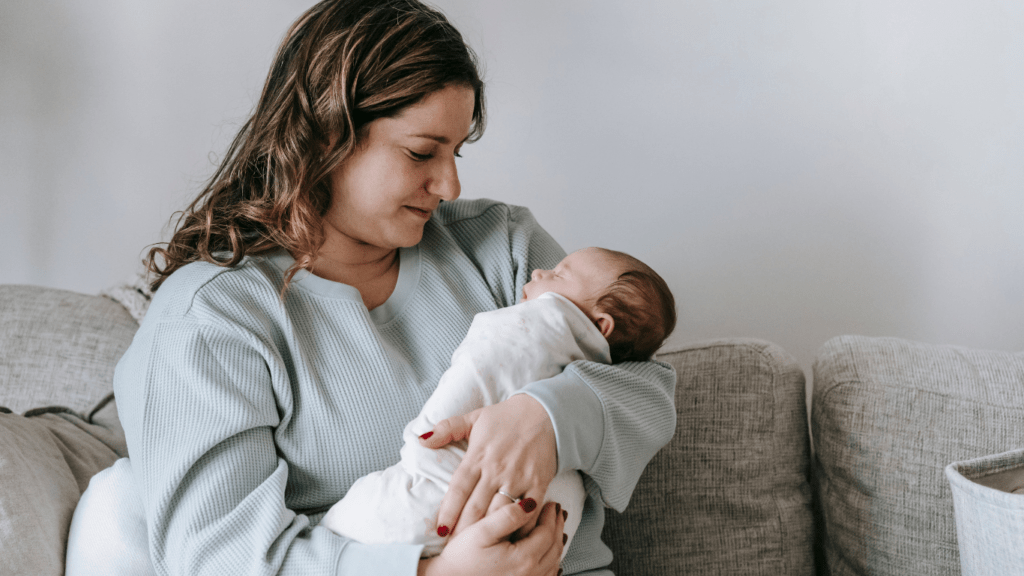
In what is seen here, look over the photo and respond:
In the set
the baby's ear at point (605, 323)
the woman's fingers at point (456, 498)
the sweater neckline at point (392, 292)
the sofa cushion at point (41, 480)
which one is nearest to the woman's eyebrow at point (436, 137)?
the sweater neckline at point (392, 292)

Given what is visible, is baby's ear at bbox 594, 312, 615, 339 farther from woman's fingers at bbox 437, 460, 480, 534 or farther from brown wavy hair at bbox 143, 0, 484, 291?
brown wavy hair at bbox 143, 0, 484, 291

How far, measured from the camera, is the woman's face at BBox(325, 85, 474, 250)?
3.81ft

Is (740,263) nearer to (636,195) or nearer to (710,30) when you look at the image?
(636,195)

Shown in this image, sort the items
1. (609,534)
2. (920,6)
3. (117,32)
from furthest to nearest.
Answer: (117,32), (920,6), (609,534)

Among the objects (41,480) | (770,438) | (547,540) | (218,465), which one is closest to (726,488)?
(770,438)

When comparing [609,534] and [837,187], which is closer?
[609,534]

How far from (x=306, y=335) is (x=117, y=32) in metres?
1.19

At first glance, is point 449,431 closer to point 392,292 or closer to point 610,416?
point 610,416

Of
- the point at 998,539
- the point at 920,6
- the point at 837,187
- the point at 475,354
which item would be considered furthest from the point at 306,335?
the point at 920,6

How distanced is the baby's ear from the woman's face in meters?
0.31

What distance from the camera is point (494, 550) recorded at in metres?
0.94

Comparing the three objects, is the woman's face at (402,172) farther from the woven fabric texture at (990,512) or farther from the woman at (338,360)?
the woven fabric texture at (990,512)

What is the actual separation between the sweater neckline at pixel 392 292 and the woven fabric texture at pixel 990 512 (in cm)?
91

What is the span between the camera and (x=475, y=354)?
1077mm
